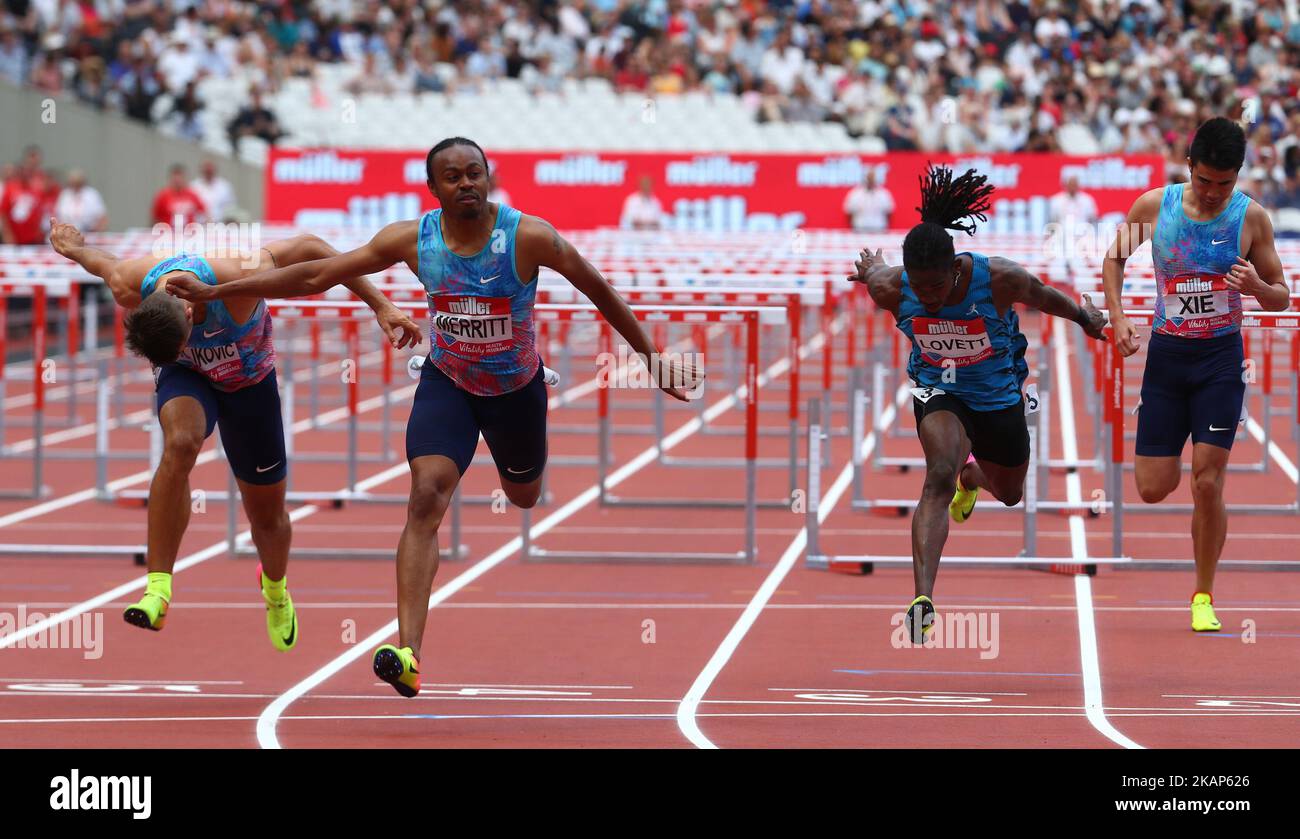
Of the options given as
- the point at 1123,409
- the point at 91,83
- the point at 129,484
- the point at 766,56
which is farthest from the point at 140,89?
the point at 1123,409

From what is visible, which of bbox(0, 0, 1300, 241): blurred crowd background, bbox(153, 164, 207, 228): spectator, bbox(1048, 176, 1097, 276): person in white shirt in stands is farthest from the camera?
bbox(0, 0, 1300, 241): blurred crowd background

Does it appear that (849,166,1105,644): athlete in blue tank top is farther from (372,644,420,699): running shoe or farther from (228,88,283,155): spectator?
(228,88,283,155): spectator

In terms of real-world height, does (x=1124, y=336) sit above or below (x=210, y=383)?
above

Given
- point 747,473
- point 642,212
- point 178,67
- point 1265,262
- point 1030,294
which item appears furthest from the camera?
point 178,67

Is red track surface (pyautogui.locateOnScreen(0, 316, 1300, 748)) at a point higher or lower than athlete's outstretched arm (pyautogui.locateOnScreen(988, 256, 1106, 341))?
lower

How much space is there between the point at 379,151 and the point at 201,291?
77.2ft

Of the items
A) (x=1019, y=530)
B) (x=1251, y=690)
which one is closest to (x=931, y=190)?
(x=1251, y=690)

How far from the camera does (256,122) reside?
109 ft

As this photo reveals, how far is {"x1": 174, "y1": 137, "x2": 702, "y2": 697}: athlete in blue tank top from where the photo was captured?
7.36 metres

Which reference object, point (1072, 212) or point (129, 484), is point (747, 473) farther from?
point (1072, 212)

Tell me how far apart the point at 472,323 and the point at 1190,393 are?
11.4ft

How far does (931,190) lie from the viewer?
8.52 meters

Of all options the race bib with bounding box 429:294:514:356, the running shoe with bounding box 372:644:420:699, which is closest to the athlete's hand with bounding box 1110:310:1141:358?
the race bib with bounding box 429:294:514:356

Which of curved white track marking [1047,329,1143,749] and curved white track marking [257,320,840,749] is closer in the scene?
curved white track marking [1047,329,1143,749]
